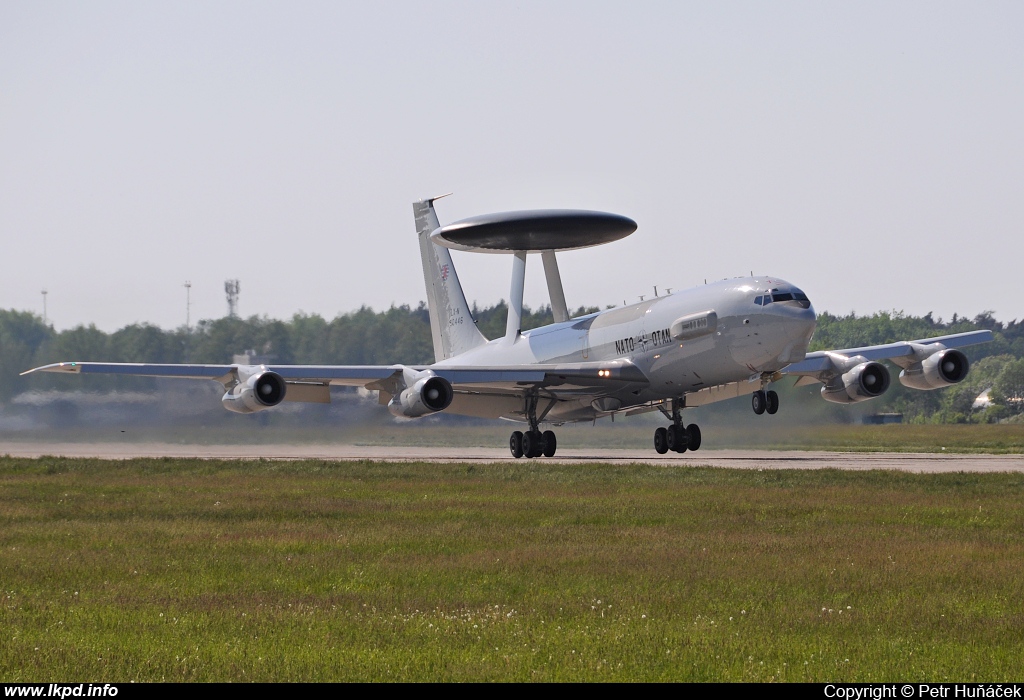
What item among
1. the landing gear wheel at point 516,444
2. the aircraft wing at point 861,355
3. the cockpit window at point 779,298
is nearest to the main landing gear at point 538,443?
the landing gear wheel at point 516,444

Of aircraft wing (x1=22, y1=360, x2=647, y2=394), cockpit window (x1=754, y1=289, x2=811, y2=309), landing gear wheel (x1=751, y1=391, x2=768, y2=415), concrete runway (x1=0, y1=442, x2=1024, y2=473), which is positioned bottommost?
concrete runway (x1=0, y1=442, x2=1024, y2=473)

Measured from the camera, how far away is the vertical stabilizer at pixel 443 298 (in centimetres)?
5025

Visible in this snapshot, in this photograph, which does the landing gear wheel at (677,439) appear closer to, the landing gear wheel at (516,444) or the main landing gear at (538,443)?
the main landing gear at (538,443)

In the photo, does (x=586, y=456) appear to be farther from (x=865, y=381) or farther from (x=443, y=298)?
(x=865, y=381)

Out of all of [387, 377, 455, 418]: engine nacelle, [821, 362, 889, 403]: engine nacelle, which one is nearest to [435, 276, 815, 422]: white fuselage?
[387, 377, 455, 418]: engine nacelle

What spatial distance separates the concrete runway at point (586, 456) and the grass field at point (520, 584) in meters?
7.63

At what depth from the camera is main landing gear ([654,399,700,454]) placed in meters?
40.5

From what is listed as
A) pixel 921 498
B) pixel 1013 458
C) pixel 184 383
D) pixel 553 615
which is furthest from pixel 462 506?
pixel 184 383

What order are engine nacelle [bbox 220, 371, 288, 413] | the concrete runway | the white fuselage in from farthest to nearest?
engine nacelle [bbox 220, 371, 288, 413] < the concrete runway < the white fuselage

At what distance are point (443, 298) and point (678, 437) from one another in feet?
49.5

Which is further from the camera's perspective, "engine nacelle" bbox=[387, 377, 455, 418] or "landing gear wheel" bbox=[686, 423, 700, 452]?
"landing gear wheel" bbox=[686, 423, 700, 452]

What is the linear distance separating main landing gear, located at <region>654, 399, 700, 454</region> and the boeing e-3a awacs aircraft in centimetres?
4

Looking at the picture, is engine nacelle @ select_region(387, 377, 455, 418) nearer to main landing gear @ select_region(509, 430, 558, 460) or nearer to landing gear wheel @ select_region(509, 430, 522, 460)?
main landing gear @ select_region(509, 430, 558, 460)
